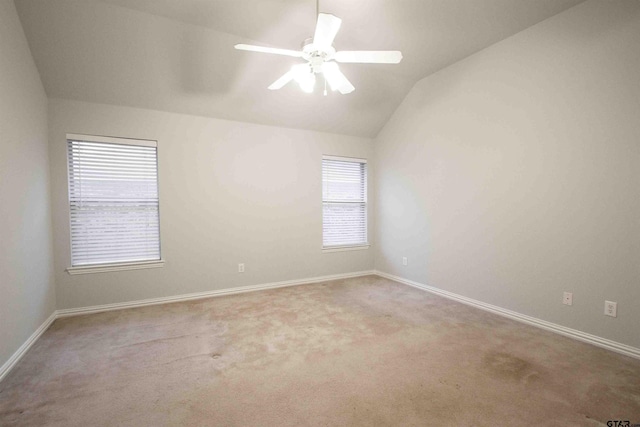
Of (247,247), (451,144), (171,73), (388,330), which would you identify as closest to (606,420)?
(388,330)

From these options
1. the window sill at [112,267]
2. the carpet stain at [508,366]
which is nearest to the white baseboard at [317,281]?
the window sill at [112,267]

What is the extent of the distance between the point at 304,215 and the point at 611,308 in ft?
11.5

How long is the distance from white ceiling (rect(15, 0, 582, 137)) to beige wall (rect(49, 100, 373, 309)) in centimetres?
28

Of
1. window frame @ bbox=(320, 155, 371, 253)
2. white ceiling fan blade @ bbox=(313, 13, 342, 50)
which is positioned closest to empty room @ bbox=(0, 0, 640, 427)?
white ceiling fan blade @ bbox=(313, 13, 342, 50)

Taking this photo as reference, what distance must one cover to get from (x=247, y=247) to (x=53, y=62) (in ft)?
9.29

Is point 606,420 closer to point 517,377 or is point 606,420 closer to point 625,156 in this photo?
point 517,377

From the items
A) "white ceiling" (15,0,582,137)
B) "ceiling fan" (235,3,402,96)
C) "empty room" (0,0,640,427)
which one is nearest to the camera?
"ceiling fan" (235,3,402,96)

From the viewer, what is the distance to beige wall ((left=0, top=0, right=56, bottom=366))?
2.10 metres

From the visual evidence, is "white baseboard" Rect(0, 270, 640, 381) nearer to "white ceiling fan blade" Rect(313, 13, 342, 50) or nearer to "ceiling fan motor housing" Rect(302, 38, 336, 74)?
"ceiling fan motor housing" Rect(302, 38, 336, 74)

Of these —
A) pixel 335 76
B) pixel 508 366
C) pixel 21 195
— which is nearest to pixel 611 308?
pixel 508 366

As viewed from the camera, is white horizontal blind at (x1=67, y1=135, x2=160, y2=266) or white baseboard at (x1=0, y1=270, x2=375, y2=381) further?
white horizontal blind at (x1=67, y1=135, x2=160, y2=266)

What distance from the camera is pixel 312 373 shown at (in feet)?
6.62

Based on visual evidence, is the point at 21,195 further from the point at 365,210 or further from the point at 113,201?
the point at 365,210

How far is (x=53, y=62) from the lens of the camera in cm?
274
